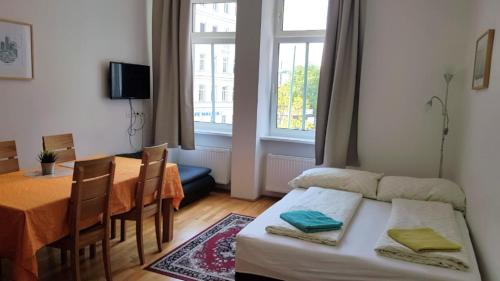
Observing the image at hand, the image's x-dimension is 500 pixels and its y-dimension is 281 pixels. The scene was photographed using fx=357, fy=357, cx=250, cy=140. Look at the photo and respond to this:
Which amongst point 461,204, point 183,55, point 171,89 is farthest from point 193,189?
point 461,204

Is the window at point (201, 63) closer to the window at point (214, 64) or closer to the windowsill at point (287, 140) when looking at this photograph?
the window at point (214, 64)

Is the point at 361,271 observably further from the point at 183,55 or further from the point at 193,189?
the point at 183,55

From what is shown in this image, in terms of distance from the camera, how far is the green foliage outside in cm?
439

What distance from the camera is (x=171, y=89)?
4.73m

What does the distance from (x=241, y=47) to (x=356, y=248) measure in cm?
292

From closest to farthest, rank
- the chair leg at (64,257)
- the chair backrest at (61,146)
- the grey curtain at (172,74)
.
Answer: the chair leg at (64,257), the chair backrest at (61,146), the grey curtain at (172,74)

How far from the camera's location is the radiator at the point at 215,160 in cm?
475

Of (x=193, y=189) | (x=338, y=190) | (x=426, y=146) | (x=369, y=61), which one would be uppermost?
(x=369, y=61)

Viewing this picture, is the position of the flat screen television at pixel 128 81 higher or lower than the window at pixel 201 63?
lower

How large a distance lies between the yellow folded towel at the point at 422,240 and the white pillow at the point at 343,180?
0.94 meters

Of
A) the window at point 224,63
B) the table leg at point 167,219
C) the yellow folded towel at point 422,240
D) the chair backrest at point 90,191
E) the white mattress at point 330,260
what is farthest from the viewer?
the window at point 224,63

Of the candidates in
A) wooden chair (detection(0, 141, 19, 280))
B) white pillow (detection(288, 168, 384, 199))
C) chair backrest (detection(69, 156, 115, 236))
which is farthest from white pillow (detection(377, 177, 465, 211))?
wooden chair (detection(0, 141, 19, 280))

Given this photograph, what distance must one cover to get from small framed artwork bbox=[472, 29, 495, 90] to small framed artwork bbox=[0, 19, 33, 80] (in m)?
3.77

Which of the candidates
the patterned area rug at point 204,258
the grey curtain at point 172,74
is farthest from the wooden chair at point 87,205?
the grey curtain at point 172,74
